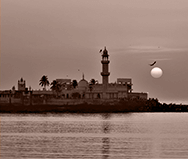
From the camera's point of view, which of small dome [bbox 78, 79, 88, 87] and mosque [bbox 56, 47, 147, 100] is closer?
mosque [bbox 56, 47, 147, 100]

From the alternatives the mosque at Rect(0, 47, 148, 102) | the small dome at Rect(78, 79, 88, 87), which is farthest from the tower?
the small dome at Rect(78, 79, 88, 87)

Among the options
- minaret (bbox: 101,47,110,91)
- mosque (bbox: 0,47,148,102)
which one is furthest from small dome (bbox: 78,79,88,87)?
minaret (bbox: 101,47,110,91)

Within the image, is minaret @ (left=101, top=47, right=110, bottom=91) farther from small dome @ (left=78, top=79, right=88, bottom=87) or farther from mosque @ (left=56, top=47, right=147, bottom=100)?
small dome @ (left=78, top=79, right=88, bottom=87)

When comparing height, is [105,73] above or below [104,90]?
above

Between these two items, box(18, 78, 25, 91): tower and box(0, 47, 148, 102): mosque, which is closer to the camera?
box(0, 47, 148, 102): mosque

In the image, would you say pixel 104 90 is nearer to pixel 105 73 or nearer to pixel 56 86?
pixel 105 73

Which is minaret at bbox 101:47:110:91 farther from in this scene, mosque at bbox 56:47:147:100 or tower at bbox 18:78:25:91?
tower at bbox 18:78:25:91

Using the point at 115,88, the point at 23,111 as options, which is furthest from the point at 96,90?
the point at 23,111

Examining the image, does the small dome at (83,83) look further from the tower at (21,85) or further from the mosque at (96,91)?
the tower at (21,85)

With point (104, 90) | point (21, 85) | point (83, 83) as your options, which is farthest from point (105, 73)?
point (21, 85)

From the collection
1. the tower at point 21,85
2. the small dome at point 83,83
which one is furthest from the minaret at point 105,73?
the tower at point 21,85

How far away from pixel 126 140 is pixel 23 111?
109455 mm

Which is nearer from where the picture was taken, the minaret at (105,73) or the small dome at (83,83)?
the minaret at (105,73)

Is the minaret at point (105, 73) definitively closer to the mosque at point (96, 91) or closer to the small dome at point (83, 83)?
the mosque at point (96, 91)
